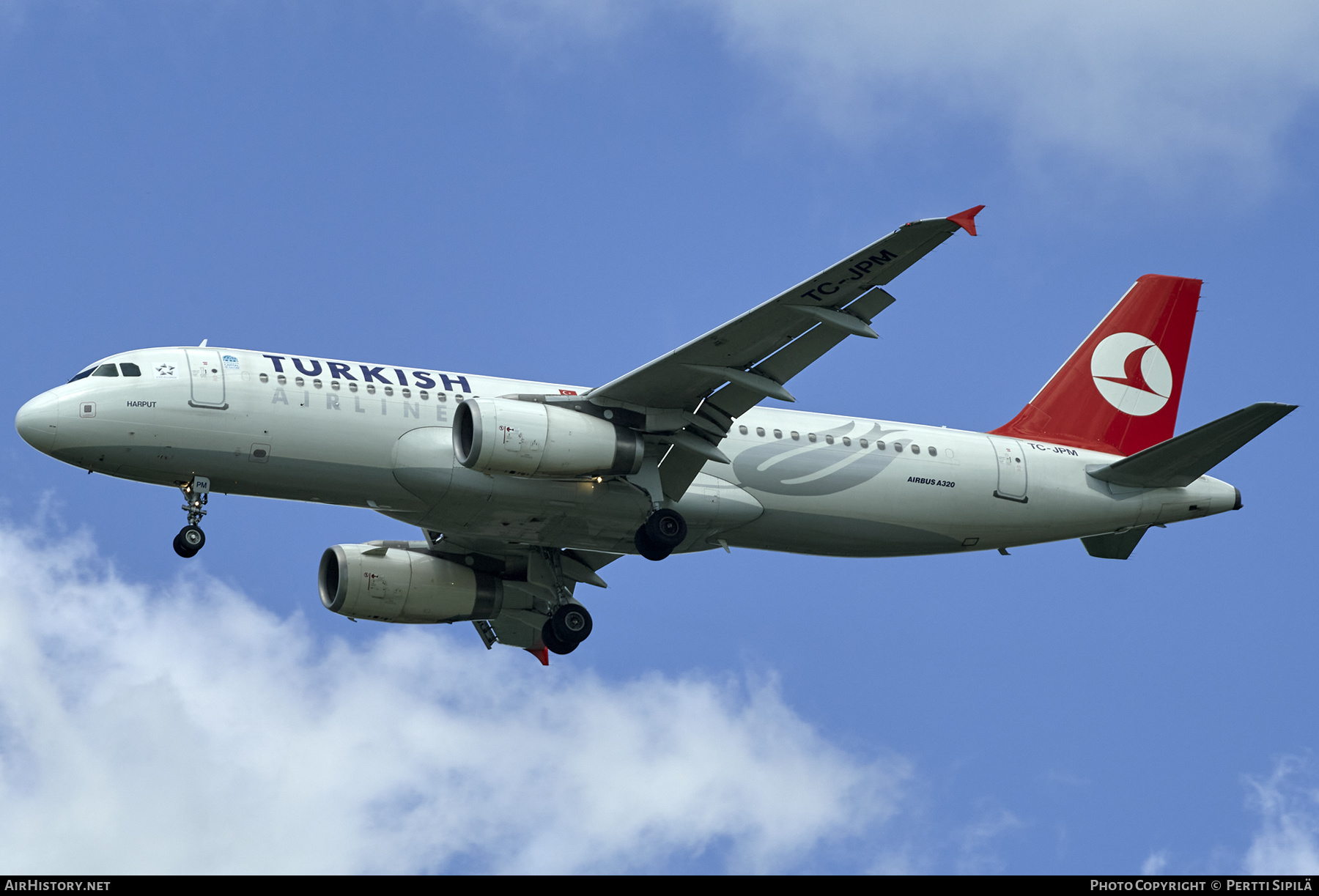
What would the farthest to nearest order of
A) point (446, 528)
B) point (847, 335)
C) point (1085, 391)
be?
point (1085, 391) < point (446, 528) < point (847, 335)

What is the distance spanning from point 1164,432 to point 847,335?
1215 cm

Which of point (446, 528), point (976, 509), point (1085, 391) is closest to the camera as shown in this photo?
point (446, 528)

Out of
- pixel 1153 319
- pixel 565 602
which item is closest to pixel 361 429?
pixel 565 602

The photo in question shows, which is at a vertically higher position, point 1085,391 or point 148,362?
point 1085,391

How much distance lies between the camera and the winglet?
88.2 feet

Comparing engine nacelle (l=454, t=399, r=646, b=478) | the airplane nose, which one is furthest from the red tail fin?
the airplane nose

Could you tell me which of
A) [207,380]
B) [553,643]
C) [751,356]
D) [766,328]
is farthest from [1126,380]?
[207,380]

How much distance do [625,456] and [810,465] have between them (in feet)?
15.2

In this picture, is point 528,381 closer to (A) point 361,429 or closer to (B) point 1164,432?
(A) point 361,429

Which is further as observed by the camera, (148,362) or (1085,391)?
(1085,391)

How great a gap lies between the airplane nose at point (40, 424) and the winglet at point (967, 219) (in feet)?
56.5

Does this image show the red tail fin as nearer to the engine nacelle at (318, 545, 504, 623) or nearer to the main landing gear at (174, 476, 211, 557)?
the engine nacelle at (318, 545, 504, 623)

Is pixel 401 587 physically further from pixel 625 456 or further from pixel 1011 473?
pixel 1011 473
